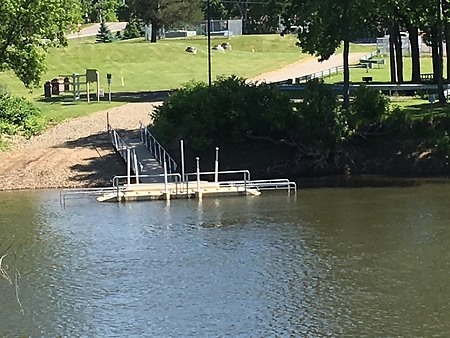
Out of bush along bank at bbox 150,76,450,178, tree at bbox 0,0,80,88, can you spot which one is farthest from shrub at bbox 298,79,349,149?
tree at bbox 0,0,80,88

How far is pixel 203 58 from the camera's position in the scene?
297 ft

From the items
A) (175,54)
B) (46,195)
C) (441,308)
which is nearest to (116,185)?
(46,195)

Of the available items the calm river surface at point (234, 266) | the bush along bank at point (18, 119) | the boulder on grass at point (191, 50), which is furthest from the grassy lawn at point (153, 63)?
the calm river surface at point (234, 266)

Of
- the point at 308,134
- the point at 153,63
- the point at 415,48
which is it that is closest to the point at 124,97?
the point at 415,48

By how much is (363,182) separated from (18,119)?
21548 mm

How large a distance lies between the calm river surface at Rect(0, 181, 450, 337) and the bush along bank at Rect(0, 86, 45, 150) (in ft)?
38.5

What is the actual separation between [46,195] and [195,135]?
8556mm

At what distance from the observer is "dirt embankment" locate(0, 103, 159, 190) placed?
45.7 meters

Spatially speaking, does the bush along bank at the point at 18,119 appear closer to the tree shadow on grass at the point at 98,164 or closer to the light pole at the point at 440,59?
the tree shadow on grass at the point at 98,164

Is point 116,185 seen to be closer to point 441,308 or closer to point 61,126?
point 61,126

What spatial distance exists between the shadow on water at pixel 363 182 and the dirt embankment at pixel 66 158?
373 inches

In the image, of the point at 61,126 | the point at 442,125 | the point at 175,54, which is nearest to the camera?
the point at 442,125

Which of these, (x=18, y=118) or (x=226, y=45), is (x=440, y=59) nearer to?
(x=18, y=118)

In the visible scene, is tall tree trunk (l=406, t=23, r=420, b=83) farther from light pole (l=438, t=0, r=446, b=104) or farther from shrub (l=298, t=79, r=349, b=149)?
shrub (l=298, t=79, r=349, b=149)
